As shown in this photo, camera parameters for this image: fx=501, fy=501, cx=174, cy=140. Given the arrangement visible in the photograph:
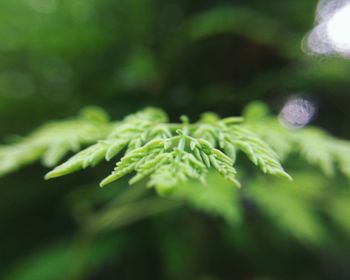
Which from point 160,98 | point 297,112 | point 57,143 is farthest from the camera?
point 297,112

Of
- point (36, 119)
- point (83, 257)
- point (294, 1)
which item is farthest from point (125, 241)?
point (294, 1)

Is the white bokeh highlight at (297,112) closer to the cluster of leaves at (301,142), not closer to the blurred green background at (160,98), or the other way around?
the blurred green background at (160,98)

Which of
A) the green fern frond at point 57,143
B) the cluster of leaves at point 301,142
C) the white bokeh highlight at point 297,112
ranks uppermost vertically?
the green fern frond at point 57,143

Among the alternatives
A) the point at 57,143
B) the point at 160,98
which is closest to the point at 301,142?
the point at 57,143

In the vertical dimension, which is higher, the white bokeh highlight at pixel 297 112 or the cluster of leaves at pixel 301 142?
the cluster of leaves at pixel 301 142

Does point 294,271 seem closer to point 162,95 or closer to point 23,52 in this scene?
point 162,95

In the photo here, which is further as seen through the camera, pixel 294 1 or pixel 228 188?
pixel 294 1

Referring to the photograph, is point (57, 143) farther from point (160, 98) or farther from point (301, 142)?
point (160, 98)

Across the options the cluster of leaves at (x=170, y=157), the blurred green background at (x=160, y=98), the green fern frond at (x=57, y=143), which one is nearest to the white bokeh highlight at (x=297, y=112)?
the blurred green background at (x=160, y=98)
